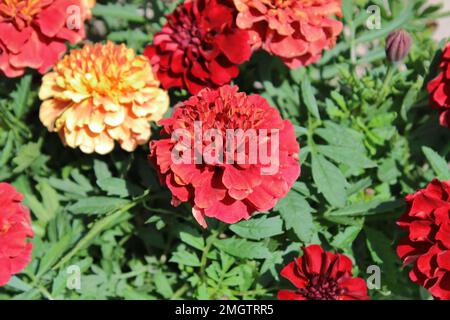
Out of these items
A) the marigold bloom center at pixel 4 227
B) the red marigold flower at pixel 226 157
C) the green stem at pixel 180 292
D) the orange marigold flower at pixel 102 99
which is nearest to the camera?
the red marigold flower at pixel 226 157

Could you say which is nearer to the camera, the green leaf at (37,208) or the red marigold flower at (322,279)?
the red marigold flower at (322,279)

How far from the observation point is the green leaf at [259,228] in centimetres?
110

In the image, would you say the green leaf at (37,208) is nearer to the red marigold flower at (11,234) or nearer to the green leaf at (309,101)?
the red marigold flower at (11,234)

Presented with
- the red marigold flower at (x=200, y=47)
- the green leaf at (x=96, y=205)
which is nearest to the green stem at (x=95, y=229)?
the green leaf at (x=96, y=205)

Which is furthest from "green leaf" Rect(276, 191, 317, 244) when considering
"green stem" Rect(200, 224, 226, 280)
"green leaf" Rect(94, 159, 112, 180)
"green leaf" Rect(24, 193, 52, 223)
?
"green leaf" Rect(24, 193, 52, 223)

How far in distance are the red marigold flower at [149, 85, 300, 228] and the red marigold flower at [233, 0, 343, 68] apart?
216 millimetres

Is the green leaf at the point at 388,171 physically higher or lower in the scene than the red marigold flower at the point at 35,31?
lower

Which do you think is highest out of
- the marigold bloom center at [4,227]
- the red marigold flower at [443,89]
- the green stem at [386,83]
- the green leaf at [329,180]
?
the green stem at [386,83]

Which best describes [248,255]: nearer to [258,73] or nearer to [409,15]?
[258,73]

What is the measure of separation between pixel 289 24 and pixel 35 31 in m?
0.49

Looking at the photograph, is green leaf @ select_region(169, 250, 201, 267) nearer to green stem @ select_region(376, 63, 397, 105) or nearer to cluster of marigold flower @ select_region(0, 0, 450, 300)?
cluster of marigold flower @ select_region(0, 0, 450, 300)

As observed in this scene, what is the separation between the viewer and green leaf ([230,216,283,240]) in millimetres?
1104

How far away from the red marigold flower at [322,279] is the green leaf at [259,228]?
2.8 inches
